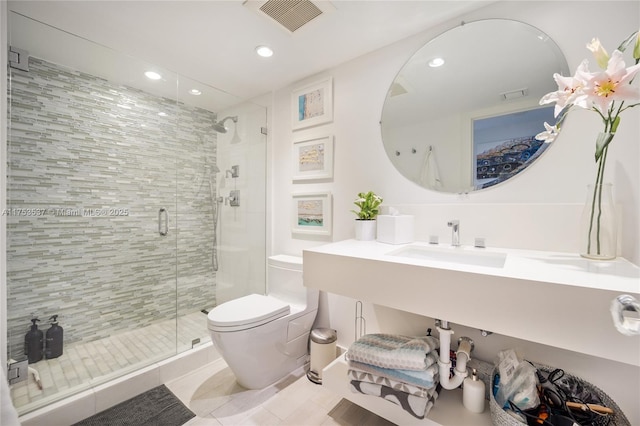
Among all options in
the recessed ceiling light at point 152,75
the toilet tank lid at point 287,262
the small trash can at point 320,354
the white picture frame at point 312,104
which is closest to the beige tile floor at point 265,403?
the small trash can at point 320,354

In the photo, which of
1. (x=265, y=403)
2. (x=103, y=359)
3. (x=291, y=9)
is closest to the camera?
(x=291, y=9)

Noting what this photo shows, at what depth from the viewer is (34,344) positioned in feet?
5.07

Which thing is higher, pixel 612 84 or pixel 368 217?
pixel 612 84

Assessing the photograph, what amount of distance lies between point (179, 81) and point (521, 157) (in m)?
2.34

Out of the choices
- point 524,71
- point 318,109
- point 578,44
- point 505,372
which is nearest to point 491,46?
point 524,71

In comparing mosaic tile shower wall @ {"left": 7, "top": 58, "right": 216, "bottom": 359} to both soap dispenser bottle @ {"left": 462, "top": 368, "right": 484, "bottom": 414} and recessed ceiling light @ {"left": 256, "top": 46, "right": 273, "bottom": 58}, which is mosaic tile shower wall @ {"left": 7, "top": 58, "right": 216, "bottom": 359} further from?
soap dispenser bottle @ {"left": 462, "top": 368, "right": 484, "bottom": 414}

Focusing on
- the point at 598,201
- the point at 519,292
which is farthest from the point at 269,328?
the point at 598,201

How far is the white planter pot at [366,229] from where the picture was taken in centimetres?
161

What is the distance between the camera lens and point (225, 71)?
2.03m

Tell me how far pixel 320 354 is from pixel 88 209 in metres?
1.84

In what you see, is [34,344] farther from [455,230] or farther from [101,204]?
[455,230]

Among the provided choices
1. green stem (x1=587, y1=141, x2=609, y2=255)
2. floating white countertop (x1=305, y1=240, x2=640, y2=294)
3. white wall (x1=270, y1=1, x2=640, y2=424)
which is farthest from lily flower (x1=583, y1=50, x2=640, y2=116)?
floating white countertop (x1=305, y1=240, x2=640, y2=294)

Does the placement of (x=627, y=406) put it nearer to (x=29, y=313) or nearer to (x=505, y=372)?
(x=505, y=372)

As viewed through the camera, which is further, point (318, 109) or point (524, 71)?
point (318, 109)
